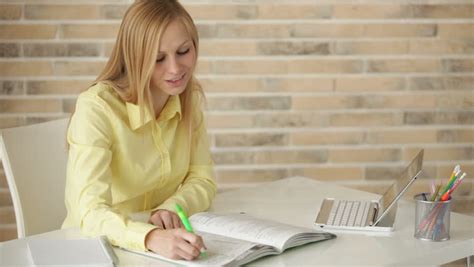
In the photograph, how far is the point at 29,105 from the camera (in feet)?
12.2

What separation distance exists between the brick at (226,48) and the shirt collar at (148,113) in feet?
4.20

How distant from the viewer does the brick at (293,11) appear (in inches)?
147

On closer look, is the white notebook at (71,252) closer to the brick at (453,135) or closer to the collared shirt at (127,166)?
the collared shirt at (127,166)

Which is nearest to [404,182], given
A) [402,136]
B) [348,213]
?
[348,213]

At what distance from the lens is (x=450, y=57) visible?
12.7 feet

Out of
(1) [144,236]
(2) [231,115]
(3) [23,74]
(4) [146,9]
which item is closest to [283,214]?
(1) [144,236]

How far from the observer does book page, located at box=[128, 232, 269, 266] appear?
6.10 feet

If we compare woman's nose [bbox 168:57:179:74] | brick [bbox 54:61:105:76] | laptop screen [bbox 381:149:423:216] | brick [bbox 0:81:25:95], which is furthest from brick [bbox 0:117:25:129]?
laptop screen [bbox 381:149:423:216]

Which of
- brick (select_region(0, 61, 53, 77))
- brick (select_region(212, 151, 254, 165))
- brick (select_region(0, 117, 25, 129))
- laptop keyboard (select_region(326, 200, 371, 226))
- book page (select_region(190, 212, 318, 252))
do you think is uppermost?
brick (select_region(0, 61, 53, 77))

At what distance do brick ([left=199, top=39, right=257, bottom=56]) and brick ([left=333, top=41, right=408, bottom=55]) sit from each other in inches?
14.9

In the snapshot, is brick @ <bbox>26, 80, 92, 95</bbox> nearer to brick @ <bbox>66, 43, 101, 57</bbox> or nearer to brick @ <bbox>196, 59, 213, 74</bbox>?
brick @ <bbox>66, 43, 101, 57</bbox>

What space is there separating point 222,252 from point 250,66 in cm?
192

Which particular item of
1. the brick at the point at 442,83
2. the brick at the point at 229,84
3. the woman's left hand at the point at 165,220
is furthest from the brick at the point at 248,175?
the woman's left hand at the point at 165,220

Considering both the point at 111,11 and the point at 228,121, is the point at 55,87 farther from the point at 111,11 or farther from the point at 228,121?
the point at 228,121
